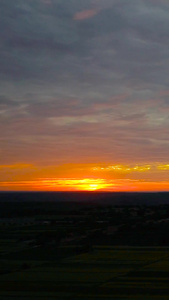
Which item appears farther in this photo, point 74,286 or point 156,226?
point 156,226

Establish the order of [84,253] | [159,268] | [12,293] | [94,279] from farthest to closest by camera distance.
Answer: [84,253] → [159,268] → [94,279] → [12,293]

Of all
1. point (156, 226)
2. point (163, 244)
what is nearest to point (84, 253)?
point (163, 244)

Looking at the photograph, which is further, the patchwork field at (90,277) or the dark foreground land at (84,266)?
the dark foreground land at (84,266)

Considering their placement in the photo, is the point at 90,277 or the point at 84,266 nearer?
the point at 90,277

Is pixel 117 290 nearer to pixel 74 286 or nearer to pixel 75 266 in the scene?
pixel 74 286

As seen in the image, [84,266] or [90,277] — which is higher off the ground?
[84,266]

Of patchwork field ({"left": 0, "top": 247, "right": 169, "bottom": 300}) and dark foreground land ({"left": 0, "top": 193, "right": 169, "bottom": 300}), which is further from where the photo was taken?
dark foreground land ({"left": 0, "top": 193, "right": 169, "bottom": 300})

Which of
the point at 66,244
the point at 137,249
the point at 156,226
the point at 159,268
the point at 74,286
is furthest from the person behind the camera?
the point at 156,226
